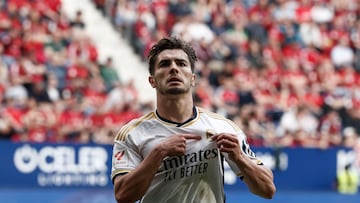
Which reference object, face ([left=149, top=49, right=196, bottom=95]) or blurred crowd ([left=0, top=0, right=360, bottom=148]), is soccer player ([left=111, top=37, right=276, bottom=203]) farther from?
blurred crowd ([left=0, top=0, right=360, bottom=148])

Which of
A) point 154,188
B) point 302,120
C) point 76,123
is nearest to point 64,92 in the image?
point 76,123

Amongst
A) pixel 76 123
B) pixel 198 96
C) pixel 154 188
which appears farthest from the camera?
pixel 198 96

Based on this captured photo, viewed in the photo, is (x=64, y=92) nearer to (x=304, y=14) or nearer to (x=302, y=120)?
(x=302, y=120)

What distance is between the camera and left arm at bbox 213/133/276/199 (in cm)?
580

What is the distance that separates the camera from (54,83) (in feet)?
57.9

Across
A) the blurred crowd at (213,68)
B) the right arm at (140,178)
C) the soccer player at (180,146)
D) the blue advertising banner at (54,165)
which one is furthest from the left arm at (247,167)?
the blurred crowd at (213,68)

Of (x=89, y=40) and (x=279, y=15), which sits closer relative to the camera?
(x=89, y=40)

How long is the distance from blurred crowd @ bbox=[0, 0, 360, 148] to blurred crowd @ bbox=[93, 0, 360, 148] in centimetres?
3

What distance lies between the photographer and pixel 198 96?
61.7ft

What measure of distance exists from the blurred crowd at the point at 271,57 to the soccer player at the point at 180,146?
11.3 metres

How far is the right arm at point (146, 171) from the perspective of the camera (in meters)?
5.75

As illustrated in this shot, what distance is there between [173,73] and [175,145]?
17.3 inches

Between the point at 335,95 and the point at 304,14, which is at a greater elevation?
the point at 304,14

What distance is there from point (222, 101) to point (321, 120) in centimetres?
190
